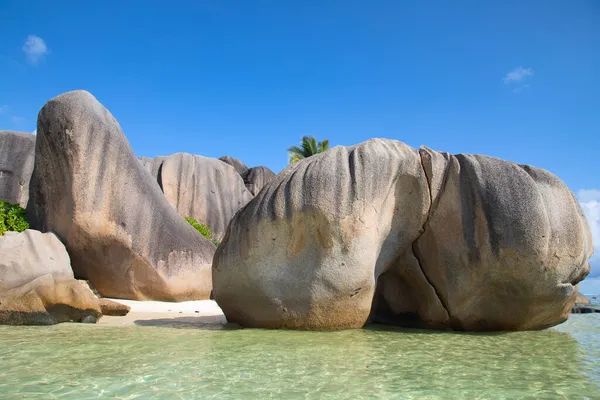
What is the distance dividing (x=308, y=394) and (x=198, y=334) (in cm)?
230

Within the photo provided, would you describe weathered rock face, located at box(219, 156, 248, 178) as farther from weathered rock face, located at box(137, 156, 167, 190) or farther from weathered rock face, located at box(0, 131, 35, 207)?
weathered rock face, located at box(0, 131, 35, 207)

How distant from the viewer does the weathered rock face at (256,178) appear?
2047 cm

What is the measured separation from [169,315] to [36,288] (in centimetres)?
168

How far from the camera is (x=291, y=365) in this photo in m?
3.25

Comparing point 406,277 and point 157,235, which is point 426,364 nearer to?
point 406,277

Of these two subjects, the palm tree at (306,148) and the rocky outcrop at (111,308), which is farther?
the palm tree at (306,148)

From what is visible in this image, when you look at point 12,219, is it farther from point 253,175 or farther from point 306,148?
point 306,148

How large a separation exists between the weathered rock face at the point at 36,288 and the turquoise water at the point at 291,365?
0.62 meters

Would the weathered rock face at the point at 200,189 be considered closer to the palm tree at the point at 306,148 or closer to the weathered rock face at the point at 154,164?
the weathered rock face at the point at 154,164

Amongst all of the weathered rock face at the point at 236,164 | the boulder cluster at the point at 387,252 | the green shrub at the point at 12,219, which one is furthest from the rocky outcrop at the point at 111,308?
the weathered rock face at the point at 236,164

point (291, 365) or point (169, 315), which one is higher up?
point (169, 315)

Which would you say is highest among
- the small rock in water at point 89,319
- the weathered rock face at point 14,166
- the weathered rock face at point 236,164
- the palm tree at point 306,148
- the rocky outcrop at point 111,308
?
the palm tree at point 306,148

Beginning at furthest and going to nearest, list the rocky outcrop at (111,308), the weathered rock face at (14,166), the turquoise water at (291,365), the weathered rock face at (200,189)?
1. the weathered rock face at (200,189)
2. the weathered rock face at (14,166)
3. the rocky outcrop at (111,308)
4. the turquoise water at (291,365)

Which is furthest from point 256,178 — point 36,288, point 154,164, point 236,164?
point 36,288
